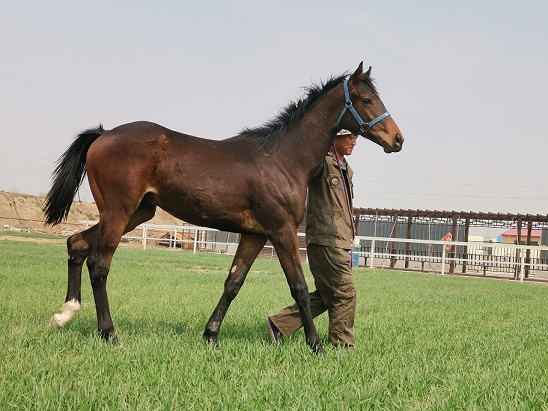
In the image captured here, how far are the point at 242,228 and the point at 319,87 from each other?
1.50 meters

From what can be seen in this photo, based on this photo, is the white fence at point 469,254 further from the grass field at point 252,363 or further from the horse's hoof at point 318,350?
the horse's hoof at point 318,350

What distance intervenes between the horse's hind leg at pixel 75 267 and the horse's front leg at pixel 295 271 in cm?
174

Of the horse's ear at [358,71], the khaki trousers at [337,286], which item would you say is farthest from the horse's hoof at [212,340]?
the horse's ear at [358,71]

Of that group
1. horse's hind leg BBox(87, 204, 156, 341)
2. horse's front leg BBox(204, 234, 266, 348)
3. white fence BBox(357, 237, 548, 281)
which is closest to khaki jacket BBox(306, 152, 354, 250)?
horse's front leg BBox(204, 234, 266, 348)

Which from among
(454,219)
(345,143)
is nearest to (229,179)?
(345,143)

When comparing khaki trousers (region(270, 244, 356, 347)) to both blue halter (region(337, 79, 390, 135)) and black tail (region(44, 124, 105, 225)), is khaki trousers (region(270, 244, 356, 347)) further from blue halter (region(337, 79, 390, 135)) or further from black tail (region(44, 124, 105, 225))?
black tail (region(44, 124, 105, 225))

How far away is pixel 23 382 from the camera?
331 cm

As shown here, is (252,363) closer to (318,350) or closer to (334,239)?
(318,350)

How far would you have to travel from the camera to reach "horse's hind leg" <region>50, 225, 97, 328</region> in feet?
17.4

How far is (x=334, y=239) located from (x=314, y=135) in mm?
931

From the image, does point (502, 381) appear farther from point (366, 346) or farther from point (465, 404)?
point (366, 346)

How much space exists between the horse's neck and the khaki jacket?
0.63ft

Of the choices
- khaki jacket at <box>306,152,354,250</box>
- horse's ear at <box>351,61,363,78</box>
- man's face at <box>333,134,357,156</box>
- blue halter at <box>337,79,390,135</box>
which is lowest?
khaki jacket at <box>306,152,354,250</box>

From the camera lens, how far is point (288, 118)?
18.2ft
